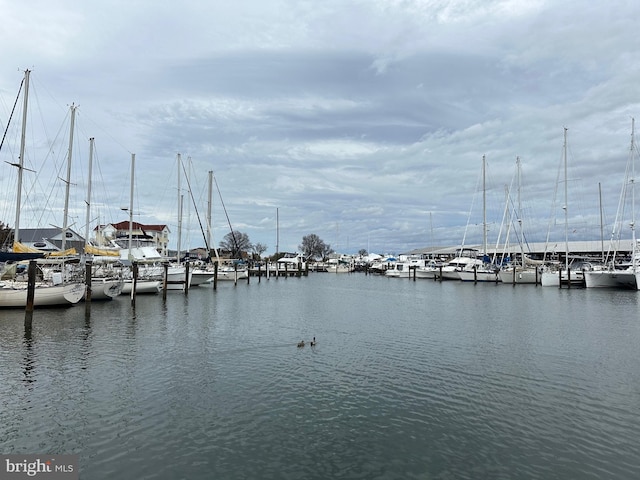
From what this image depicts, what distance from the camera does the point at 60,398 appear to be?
1345 centimetres

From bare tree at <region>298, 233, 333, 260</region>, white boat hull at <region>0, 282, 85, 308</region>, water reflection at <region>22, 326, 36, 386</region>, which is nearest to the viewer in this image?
water reflection at <region>22, 326, 36, 386</region>

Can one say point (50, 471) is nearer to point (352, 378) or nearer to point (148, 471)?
point (148, 471)

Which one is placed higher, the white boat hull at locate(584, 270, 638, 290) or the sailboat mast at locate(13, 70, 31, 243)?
the sailboat mast at locate(13, 70, 31, 243)

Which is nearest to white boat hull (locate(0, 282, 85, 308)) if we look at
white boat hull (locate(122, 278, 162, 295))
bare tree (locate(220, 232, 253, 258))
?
white boat hull (locate(122, 278, 162, 295))

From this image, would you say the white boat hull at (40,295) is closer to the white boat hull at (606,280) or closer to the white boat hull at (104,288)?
the white boat hull at (104,288)

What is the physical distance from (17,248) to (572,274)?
71.4m

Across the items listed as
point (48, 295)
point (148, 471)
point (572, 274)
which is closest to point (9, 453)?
point (148, 471)

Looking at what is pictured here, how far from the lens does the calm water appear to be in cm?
975

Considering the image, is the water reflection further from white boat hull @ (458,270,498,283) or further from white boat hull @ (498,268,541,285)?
white boat hull @ (458,270,498,283)

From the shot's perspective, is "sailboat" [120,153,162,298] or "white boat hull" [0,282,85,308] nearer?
"white boat hull" [0,282,85,308]

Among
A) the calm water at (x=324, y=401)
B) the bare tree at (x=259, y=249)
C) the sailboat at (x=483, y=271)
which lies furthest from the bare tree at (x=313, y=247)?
the calm water at (x=324, y=401)

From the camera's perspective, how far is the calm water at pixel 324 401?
9750 millimetres

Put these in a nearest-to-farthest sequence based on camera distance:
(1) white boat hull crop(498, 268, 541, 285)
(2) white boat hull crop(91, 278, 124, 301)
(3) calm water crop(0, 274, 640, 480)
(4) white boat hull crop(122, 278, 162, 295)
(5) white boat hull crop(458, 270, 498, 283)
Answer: (3) calm water crop(0, 274, 640, 480) → (2) white boat hull crop(91, 278, 124, 301) → (4) white boat hull crop(122, 278, 162, 295) → (1) white boat hull crop(498, 268, 541, 285) → (5) white boat hull crop(458, 270, 498, 283)

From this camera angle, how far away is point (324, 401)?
13688 millimetres
